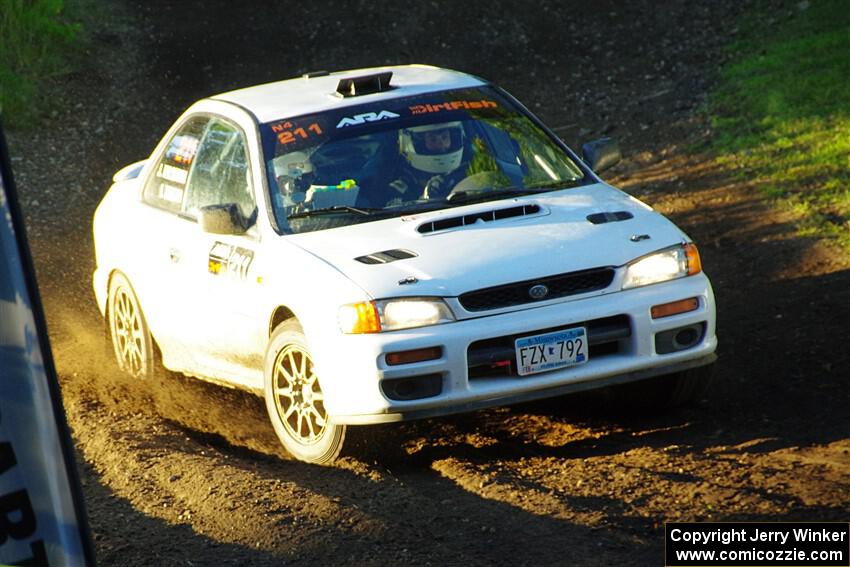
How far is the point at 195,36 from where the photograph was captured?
18250mm

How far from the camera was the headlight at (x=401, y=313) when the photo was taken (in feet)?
18.6

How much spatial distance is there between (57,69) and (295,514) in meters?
12.8

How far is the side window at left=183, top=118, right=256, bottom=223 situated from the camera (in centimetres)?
694

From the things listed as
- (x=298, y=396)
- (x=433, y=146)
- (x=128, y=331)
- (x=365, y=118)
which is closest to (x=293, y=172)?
(x=365, y=118)

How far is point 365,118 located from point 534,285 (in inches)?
67.3

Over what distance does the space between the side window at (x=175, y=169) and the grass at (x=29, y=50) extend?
8055 millimetres

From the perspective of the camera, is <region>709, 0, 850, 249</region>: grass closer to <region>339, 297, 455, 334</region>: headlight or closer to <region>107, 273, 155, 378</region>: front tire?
<region>339, 297, 455, 334</region>: headlight

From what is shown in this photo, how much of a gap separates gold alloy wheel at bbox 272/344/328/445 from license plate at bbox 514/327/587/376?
3.25 feet

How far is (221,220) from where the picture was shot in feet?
21.9

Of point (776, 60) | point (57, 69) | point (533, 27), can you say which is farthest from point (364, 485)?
point (533, 27)

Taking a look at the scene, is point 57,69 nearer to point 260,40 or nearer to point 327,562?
point 260,40

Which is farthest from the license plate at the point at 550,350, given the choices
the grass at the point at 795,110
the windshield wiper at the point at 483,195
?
the grass at the point at 795,110

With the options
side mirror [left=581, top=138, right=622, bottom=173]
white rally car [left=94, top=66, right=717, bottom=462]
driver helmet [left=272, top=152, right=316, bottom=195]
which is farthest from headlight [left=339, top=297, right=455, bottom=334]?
side mirror [left=581, top=138, right=622, bottom=173]

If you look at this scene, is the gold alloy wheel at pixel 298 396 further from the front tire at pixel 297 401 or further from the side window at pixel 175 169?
the side window at pixel 175 169
